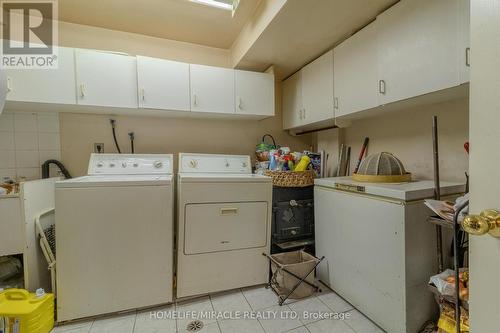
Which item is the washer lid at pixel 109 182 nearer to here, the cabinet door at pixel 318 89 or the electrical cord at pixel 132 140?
the electrical cord at pixel 132 140

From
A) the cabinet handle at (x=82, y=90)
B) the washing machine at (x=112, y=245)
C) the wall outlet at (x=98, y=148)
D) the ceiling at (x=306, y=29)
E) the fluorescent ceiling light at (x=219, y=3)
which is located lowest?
the washing machine at (x=112, y=245)

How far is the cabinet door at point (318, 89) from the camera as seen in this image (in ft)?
7.01

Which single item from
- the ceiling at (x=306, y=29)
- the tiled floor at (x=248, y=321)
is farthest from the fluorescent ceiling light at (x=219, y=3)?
the tiled floor at (x=248, y=321)

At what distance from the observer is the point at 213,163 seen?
7.95 ft

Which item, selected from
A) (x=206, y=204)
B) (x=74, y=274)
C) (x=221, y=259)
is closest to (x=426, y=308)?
(x=221, y=259)

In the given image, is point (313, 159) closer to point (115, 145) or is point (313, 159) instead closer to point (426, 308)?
point (426, 308)

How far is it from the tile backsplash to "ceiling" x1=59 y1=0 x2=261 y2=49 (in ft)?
3.10

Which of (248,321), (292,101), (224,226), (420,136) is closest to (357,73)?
(420,136)

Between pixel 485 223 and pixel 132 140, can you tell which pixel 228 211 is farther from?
pixel 485 223

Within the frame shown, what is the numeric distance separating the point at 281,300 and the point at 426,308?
918mm

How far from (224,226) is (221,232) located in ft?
0.17

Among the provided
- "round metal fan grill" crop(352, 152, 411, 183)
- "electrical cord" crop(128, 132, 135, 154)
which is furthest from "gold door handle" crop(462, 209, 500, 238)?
"electrical cord" crop(128, 132, 135, 154)

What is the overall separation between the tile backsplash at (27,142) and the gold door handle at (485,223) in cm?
285

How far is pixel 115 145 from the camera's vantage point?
2369 millimetres
